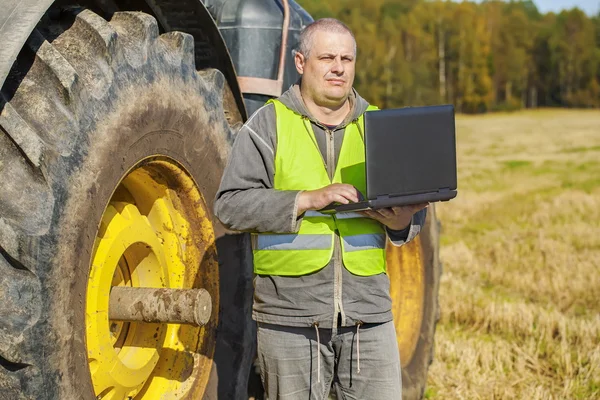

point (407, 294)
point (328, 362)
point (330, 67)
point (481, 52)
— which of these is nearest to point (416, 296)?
point (407, 294)

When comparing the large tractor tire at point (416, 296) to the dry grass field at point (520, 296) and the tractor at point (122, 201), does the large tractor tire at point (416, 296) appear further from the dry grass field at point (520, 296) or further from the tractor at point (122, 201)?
the tractor at point (122, 201)

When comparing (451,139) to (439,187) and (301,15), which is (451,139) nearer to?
(439,187)

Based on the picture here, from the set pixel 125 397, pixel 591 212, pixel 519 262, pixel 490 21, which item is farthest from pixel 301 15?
pixel 490 21

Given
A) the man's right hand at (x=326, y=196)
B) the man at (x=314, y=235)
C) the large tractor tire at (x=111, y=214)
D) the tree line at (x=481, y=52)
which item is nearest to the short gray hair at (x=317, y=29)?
the man at (x=314, y=235)

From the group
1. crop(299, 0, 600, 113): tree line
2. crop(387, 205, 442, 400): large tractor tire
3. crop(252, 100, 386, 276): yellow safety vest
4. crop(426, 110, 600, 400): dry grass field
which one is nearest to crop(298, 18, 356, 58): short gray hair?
crop(252, 100, 386, 276): yellow safety vest

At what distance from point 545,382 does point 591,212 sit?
22.6 feet

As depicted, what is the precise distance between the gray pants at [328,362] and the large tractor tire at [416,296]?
4.65ft

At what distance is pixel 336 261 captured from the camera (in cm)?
284

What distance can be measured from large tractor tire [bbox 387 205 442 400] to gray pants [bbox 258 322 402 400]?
1.42 m

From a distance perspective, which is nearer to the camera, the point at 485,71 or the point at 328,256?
the point at 328,256

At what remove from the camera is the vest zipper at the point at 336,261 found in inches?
111

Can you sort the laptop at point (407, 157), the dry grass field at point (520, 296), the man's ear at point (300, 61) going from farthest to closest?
1. the dry grass field at point (520, 296)
2. the man's ear at point (300, 61)
3. the laptop at point (407, 157)

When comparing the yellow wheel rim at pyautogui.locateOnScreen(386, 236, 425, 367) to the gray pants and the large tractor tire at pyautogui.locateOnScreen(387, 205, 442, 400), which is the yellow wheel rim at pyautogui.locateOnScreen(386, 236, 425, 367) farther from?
the gray pants

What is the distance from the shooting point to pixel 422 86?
203 ft
